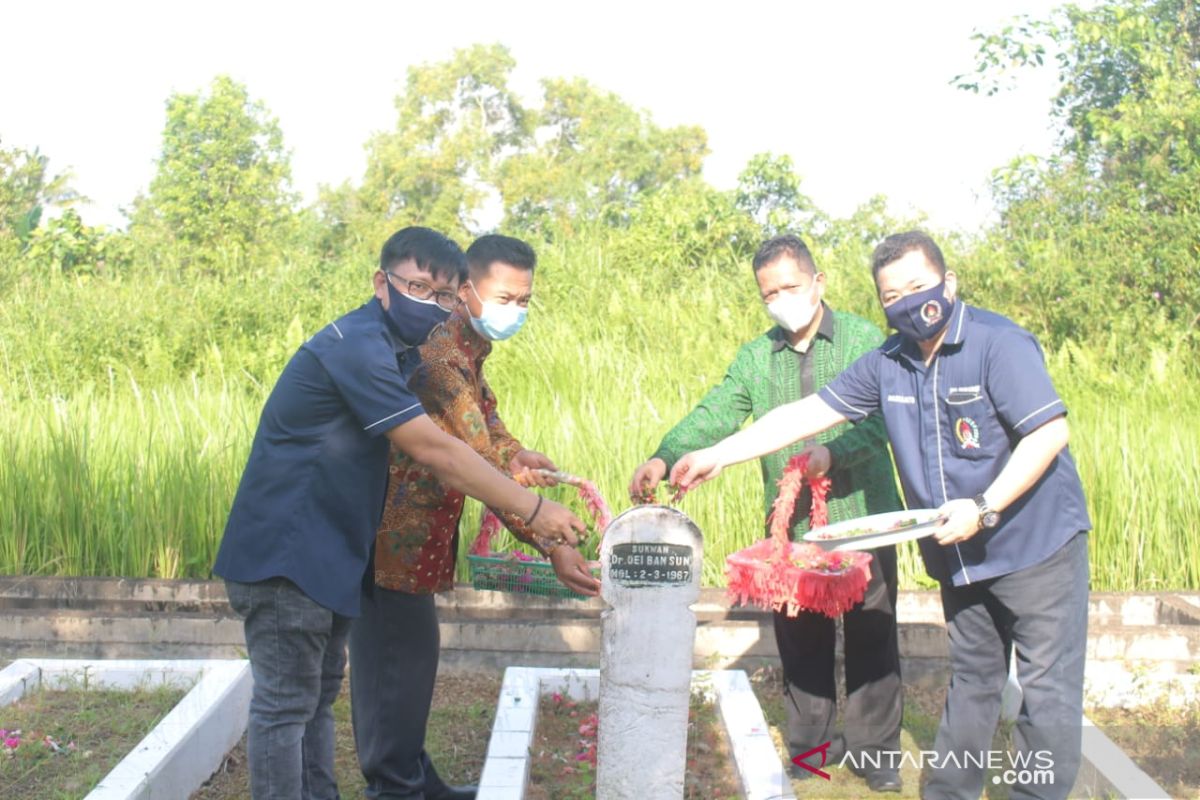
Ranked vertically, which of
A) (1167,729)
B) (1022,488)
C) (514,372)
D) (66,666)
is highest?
(514,372)

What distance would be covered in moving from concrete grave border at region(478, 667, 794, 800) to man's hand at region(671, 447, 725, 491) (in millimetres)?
958

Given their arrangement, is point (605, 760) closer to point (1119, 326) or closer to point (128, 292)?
point (1119, 326)

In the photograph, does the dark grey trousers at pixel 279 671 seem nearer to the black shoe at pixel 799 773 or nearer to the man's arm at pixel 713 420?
the man's arm at pixel 713 420

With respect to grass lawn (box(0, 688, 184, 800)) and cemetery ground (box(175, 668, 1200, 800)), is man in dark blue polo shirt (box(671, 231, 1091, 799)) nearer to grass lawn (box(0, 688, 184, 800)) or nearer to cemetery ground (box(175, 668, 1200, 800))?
cemetery ground (box(175, 668, 1200, 800))

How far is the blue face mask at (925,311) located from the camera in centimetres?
381

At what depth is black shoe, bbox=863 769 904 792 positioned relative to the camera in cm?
455

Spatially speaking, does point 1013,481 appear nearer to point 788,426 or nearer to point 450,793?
point 788,426

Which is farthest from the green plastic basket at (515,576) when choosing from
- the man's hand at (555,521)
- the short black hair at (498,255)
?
the man's hand at (555,521)

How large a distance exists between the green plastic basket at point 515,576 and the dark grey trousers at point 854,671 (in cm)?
119

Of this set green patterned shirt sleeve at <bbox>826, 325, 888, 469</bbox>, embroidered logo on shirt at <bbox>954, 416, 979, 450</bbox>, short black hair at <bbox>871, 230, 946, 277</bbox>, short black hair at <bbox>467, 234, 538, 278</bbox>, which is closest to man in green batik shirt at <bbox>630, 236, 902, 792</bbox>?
green patterned shirt sleeve at <bbox>826, 325, 888, 469</bbox>

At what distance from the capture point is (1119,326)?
1134 cm

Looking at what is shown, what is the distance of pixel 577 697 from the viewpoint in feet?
16.8

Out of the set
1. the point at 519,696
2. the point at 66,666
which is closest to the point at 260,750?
the point at 519,696

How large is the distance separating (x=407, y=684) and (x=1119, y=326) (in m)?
9.31
